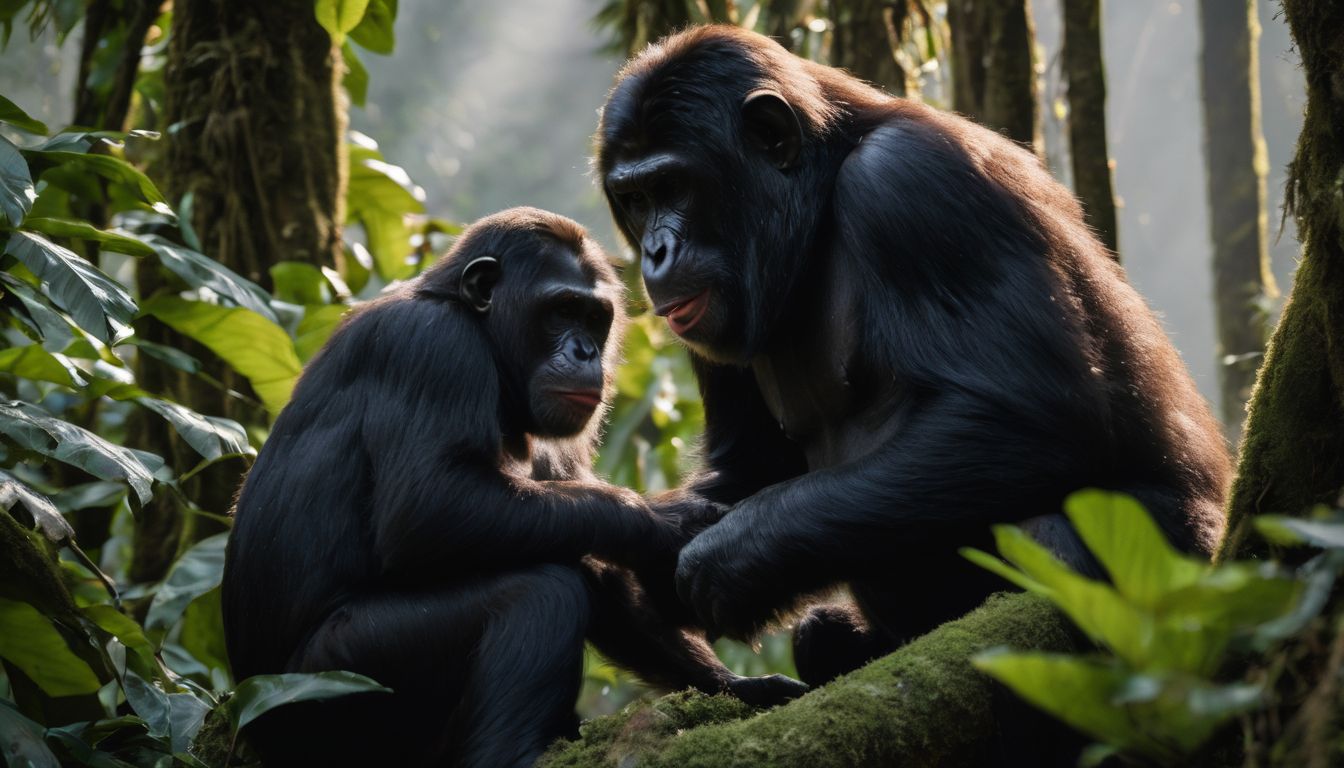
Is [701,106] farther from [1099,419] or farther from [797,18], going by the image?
[797,18]

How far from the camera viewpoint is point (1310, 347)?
2740mm

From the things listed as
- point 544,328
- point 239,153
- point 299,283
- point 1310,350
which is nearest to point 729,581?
point 544,328

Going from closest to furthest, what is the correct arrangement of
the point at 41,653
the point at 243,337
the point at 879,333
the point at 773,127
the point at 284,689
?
the point at 284,689 < the point at 41,653 < the point at 879,333 < the point at 773,127 < the point at 243,337

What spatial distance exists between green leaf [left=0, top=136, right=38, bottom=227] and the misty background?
31249 millimetres

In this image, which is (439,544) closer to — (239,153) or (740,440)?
(740,440)

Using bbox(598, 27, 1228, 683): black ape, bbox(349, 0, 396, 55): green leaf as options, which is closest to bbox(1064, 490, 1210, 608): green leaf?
bbox(598, 27, 1228, 683): black ape

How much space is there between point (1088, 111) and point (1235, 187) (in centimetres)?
544

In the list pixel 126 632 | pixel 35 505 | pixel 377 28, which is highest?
pixel 377 28

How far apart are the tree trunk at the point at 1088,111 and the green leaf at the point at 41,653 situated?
4.86m

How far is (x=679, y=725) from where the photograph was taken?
131 inches

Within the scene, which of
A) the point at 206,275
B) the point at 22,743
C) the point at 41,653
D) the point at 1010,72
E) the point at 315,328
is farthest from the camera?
the point at 1010,72

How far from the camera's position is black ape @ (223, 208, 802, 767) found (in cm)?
347

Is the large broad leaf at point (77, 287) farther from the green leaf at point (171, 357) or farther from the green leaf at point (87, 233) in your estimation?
the green leaf at point (171, 357)

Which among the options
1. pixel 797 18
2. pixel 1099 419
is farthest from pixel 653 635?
pixel 797 18
